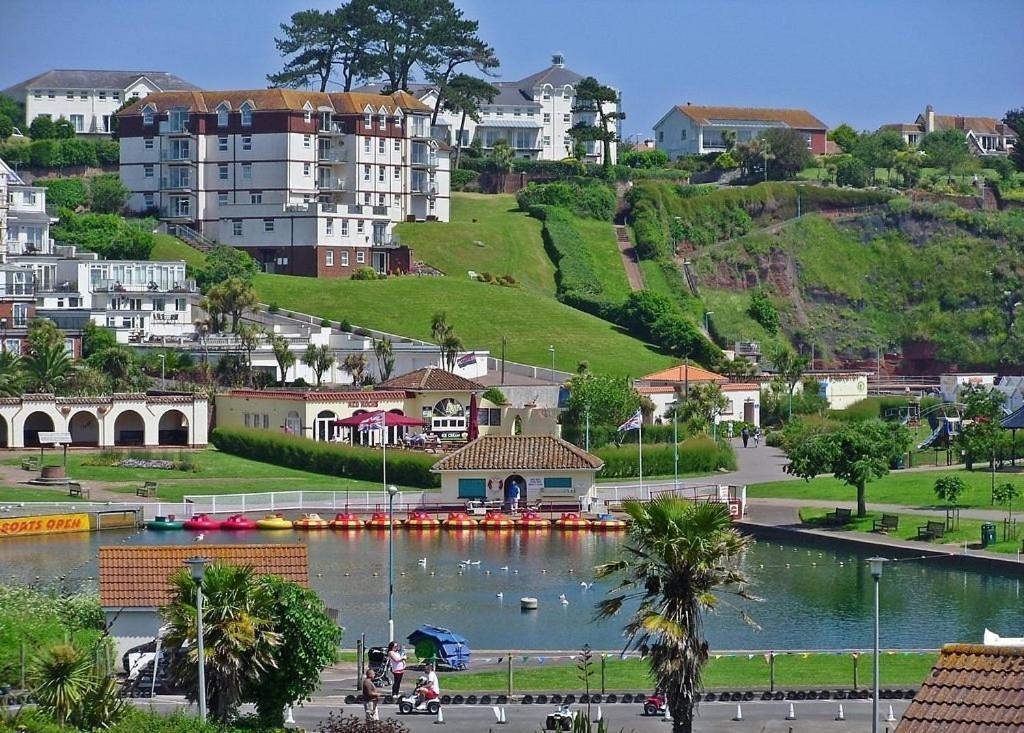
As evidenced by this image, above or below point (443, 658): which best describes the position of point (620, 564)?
above

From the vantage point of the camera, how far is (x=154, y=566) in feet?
149

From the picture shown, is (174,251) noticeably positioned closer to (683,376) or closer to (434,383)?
(434,383)

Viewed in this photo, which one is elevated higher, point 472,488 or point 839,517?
point 472,488

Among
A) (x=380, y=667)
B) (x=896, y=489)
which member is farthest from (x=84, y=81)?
(x=380, y=667)

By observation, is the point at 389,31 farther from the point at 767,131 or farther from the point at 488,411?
the point at 488,411

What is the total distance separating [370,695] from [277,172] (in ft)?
343

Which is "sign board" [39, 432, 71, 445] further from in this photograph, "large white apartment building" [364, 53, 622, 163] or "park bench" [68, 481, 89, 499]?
"large white apartment building" [364, 53, 622, 163]

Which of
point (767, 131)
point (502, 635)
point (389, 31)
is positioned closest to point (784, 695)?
point (502, 635)

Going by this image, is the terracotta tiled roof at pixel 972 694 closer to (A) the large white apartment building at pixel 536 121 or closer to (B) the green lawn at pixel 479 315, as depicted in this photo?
(B) the green lawn at pixel 479 315

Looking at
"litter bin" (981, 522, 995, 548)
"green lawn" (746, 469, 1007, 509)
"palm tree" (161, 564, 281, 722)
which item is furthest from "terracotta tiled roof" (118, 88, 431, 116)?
"palm tree" (161, 564, 281, 722)

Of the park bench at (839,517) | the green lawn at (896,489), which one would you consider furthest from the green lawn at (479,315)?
the park bench at (839,517)

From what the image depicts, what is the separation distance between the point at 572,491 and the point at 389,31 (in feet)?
297

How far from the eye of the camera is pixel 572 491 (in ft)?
267

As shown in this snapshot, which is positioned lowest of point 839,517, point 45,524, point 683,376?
point 45,524
